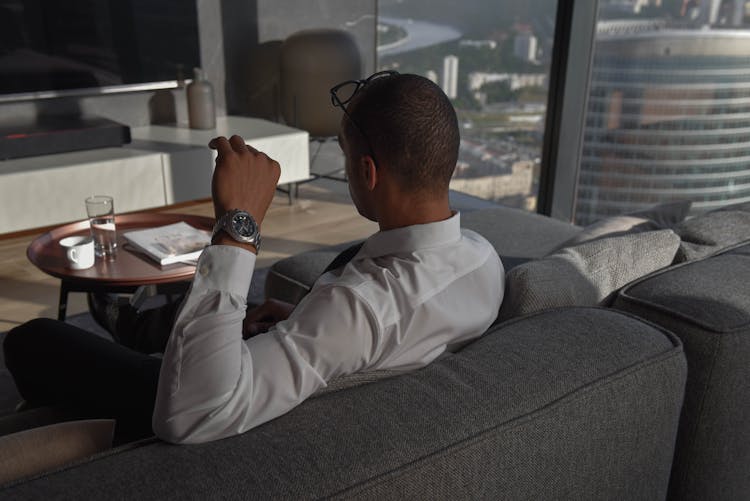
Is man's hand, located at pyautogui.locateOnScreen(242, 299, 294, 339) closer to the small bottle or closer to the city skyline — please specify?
the city skyline

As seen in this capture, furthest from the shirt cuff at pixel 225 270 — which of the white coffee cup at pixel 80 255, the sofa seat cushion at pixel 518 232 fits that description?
the white coffee cup at pixel 80 255

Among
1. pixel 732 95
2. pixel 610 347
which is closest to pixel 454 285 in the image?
pixel 610 347

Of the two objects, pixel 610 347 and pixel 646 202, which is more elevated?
pixel 610 347

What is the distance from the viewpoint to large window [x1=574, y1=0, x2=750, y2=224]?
351 centimetres

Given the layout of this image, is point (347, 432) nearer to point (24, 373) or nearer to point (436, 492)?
point (436, 492)

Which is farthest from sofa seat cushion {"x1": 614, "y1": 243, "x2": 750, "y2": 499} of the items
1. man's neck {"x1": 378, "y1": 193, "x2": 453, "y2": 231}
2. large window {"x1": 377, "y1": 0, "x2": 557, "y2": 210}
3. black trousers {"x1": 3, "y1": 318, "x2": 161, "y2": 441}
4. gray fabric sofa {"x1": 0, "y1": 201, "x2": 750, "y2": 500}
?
large window {"x1": 377, "y1": 0, "x2": 557, "y2": 210}

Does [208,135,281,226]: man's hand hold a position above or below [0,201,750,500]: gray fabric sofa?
above

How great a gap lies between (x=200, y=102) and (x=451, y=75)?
5.15 feet

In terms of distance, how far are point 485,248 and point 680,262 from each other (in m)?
0.53

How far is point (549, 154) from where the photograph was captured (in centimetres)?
405

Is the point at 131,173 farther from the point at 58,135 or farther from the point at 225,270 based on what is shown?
the point at 225,270

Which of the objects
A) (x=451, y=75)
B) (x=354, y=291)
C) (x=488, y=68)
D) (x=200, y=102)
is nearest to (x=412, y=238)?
(x=354, y=291)

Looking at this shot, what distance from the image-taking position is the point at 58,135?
393 centimetres

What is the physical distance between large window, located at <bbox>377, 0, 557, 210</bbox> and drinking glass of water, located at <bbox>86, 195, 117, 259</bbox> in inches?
96.1
